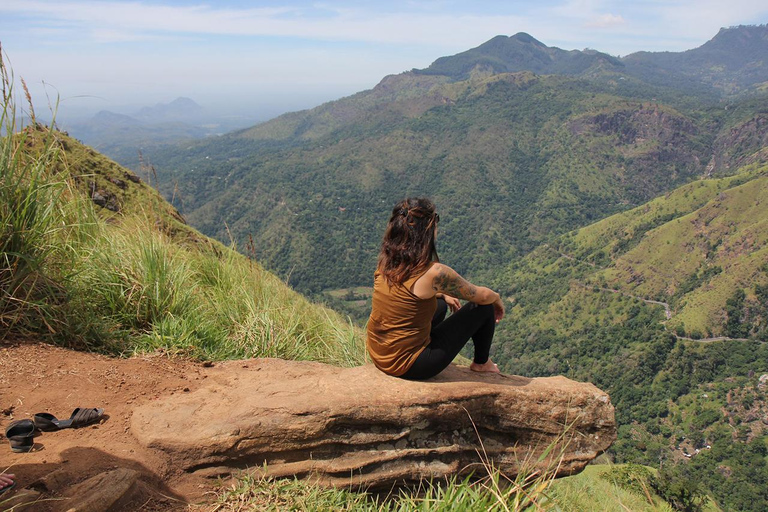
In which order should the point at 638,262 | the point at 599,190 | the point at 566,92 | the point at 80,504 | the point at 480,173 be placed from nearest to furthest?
the point at 80,504, the point at 638,262, the point at 599,190, the point at 480,173, the point at 566,92

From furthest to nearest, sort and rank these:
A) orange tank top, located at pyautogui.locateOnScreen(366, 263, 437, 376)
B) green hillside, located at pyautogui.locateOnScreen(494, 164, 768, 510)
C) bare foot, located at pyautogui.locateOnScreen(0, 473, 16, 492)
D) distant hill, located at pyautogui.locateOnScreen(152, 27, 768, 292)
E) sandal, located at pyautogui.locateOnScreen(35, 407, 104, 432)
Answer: distant hill, located at pyautogui.locateOnScreen(152, 27, 768, 292)
green hillside, located at pyautogui.locateOnScreen(494, 164, 768, 510)
orange tank top, located at pyautogui.locateOnScreen(366, 263, 437, 376)
sandal, located at pyautogui.locateOnScreen(35, 407, 104, 432)
bare foot, located at pyautogui.locateOnScreen(0, 473, 16, 492)

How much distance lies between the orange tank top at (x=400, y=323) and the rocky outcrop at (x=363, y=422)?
153 millimetres

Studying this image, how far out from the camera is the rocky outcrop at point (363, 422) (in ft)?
8.78

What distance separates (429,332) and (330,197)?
139 meters

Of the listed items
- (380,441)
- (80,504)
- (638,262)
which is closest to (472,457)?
(380,441)

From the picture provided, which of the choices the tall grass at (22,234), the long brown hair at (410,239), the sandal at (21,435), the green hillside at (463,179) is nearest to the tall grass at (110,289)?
the tall grass at (22,234)

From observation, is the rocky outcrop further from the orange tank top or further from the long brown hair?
the long brown hair

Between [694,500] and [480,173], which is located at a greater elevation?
[480,173]

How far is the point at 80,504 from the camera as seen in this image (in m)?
1.94

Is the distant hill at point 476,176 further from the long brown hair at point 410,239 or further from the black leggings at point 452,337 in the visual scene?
the long brown hair at point 410,239

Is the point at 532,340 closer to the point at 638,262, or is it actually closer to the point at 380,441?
the point at 638,262

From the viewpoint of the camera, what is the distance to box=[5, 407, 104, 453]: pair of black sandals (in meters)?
2.30

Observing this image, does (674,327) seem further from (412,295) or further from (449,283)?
(412,295)

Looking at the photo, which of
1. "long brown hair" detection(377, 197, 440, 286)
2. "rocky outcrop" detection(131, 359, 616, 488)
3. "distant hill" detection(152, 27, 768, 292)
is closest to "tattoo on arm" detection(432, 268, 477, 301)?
"long brown hair" detection(377, 197, 440, 286)
